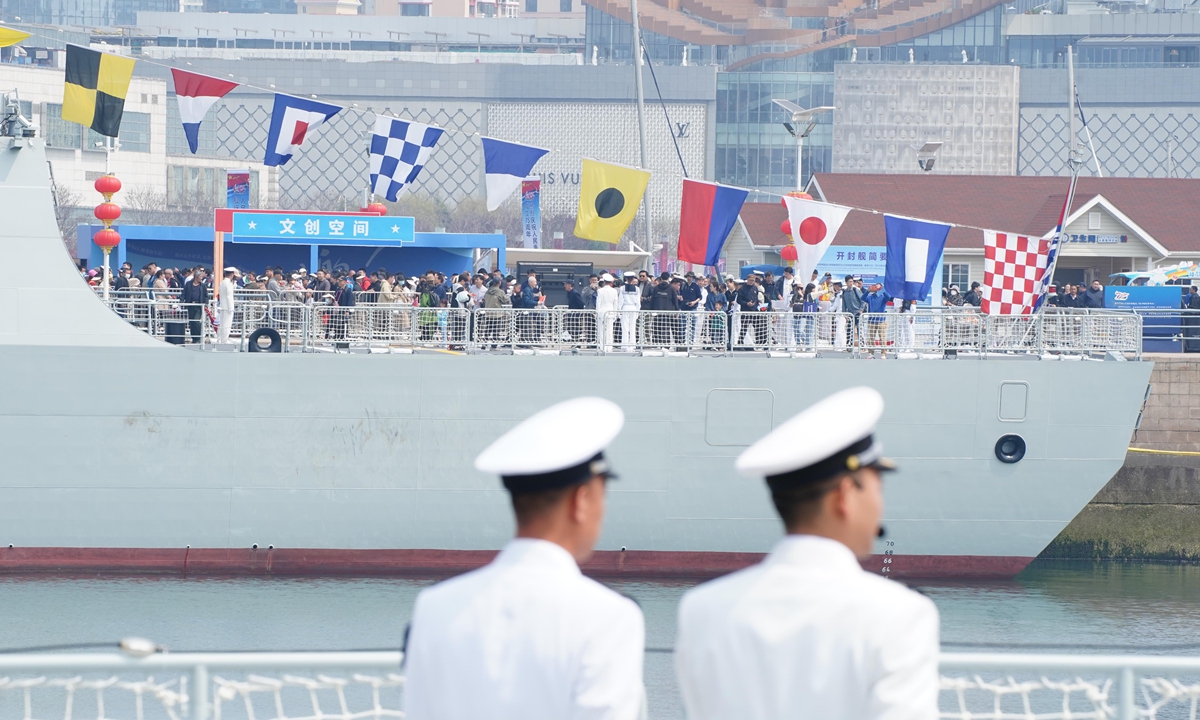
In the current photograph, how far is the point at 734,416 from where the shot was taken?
52.9 feet

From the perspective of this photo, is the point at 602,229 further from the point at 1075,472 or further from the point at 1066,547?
the point at 1066,547

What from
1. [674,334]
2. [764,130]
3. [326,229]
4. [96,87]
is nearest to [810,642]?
[674,334]

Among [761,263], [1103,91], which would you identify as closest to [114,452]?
[761,263]

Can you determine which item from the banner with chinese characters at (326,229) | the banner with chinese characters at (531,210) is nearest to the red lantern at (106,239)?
the banner with chinese characters at (326,229)

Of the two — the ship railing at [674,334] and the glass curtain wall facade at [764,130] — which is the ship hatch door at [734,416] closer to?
the ship railing at [674,334]

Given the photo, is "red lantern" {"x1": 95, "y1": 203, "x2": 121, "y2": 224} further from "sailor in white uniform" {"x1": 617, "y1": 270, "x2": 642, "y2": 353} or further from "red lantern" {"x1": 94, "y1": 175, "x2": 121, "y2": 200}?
"sailor in white uniform" {"x1": 617, "y1": 270, "x2": 642, "y2": 353}

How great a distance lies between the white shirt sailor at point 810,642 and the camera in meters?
2.46

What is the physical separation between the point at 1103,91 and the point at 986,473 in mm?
101288

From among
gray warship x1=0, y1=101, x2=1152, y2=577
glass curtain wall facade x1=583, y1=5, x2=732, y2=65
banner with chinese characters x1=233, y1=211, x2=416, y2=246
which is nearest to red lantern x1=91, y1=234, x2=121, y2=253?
gray warship x1=0, y1=101, x2=1152, y2=577

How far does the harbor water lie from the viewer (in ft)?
A: 45.2

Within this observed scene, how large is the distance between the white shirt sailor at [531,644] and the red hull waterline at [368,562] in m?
13.3

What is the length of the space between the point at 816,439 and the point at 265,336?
13.9 metres

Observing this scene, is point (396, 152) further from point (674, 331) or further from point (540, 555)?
point (540, 555)

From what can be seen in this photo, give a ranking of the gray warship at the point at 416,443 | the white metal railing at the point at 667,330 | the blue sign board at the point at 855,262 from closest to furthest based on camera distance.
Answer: the gray warship at the point at 416,443 < the white metal railing at the point at 667,330 < the blue sign board at the point at 855,262
